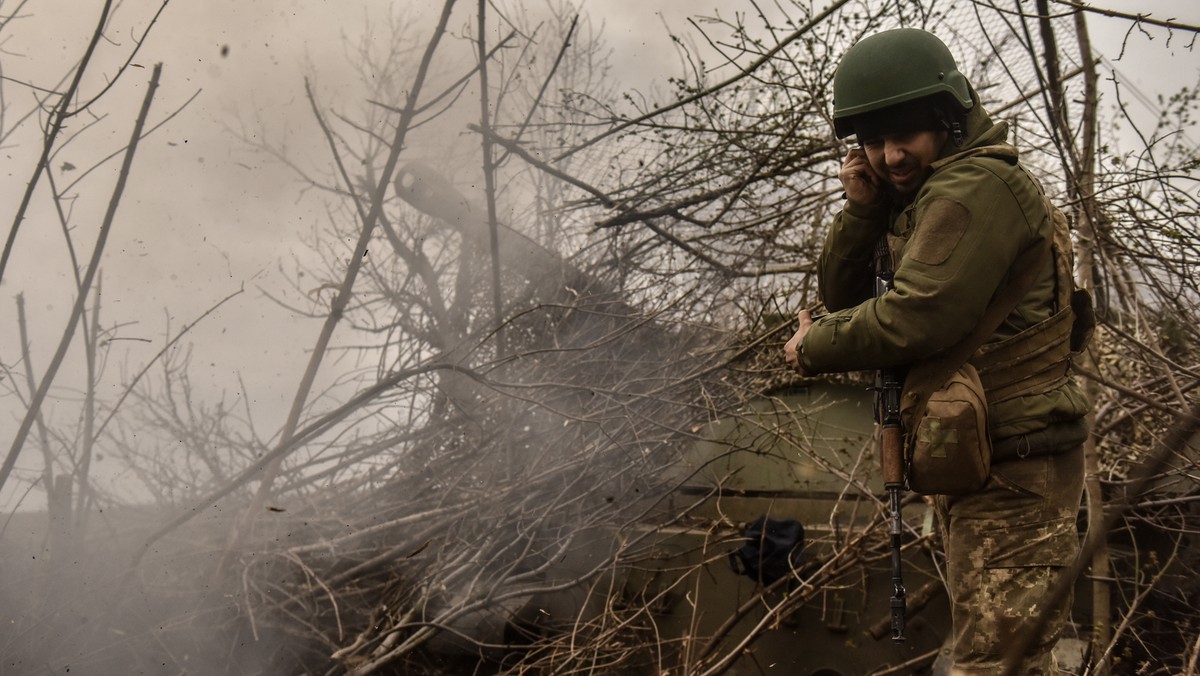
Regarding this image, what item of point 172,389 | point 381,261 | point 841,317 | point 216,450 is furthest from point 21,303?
point 841,317

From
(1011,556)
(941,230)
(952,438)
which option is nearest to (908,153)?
(941,230)

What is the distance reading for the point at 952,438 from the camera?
6.26ft

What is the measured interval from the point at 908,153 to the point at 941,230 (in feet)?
0.88

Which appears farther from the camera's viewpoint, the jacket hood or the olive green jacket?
the jacket hood

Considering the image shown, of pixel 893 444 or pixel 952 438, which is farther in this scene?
pixel 893 444

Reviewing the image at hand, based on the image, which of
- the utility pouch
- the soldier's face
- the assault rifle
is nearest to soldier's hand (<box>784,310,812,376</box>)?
the assault rifle

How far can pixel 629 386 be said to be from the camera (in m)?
4.61

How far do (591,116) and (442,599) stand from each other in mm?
2585

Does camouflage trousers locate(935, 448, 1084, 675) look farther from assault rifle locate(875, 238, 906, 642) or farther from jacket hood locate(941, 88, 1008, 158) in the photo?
jacket hood locate(941, 88, 1008, 158)

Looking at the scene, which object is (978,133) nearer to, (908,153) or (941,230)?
(908,153)

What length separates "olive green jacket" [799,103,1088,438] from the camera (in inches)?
74.4

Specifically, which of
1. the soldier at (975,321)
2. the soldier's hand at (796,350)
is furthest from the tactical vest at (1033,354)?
the soldier's hand at (796,350)

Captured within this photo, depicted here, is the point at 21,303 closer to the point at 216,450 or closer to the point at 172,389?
the point at 172,389

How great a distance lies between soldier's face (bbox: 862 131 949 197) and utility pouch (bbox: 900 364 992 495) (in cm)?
45
